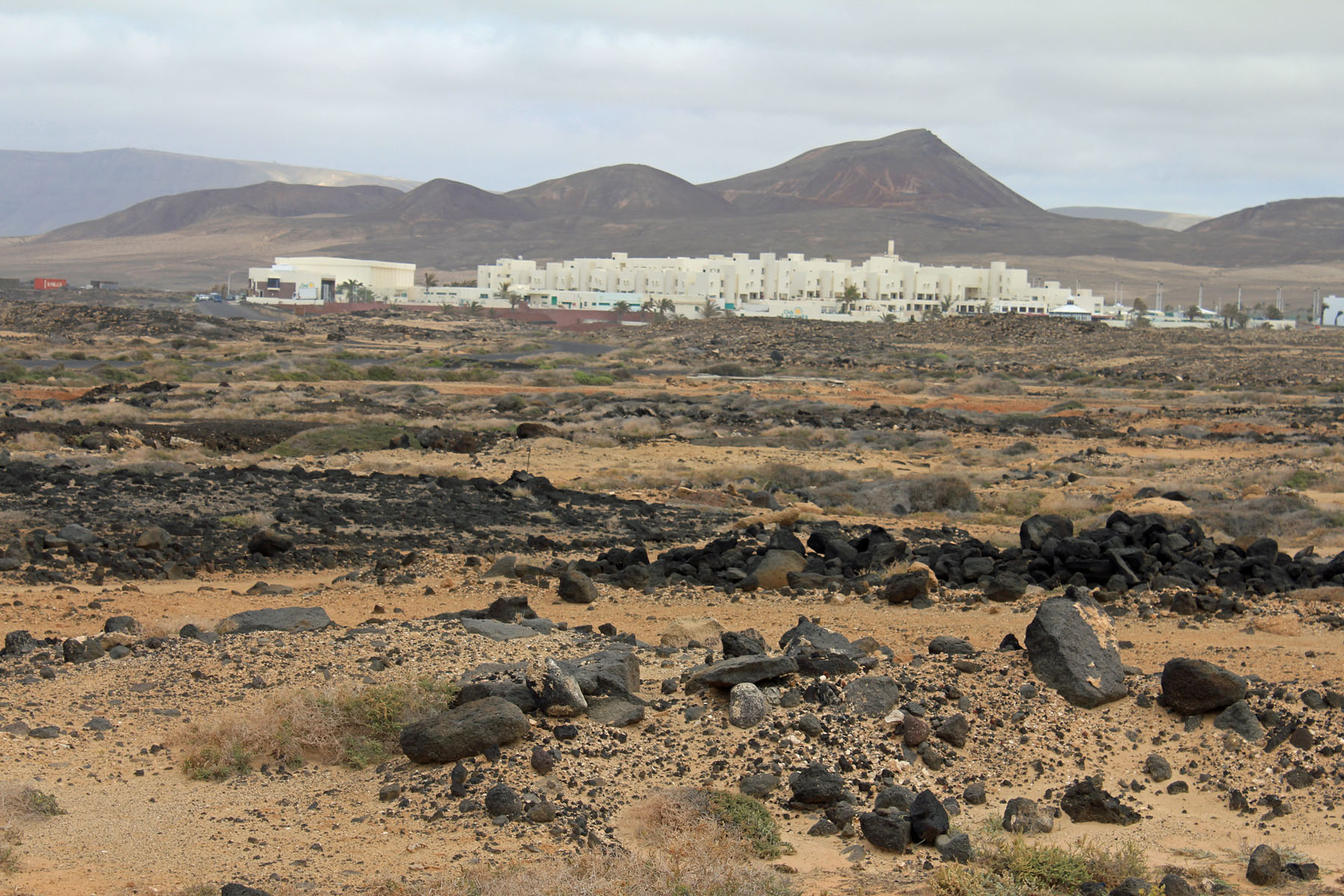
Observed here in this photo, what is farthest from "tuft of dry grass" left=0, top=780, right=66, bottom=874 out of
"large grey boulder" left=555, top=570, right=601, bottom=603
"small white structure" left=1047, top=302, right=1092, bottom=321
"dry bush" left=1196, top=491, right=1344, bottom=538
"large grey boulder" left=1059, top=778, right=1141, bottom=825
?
"small white structure" left=1047, top=302, right=1092, bottom=321

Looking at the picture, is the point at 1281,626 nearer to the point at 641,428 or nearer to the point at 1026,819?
the point at 1026,819

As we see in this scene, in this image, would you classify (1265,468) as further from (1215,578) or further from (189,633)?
(189,633)

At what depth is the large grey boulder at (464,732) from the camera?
707 centimetres

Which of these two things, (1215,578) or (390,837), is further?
(1215,578)

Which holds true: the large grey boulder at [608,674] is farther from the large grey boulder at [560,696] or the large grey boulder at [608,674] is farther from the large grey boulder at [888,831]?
the large grey boulder at [888,831]

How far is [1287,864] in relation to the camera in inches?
244

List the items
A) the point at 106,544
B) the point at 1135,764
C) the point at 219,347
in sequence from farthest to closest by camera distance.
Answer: the point at 219,347 < the point at 106,544 < the point at 1135,764

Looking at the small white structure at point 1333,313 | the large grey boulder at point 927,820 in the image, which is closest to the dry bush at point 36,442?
the large grey boulder at point 927,820

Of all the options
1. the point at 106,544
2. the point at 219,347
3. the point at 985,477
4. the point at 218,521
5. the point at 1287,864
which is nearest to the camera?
the point at 1287,864

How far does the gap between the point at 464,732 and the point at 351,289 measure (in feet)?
437

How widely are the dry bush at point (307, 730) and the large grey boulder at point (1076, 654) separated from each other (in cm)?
402

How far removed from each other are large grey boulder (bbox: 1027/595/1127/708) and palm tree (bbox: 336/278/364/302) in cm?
12980

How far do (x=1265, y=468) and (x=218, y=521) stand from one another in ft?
64.5

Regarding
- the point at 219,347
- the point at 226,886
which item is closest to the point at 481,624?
the point at 226,886
